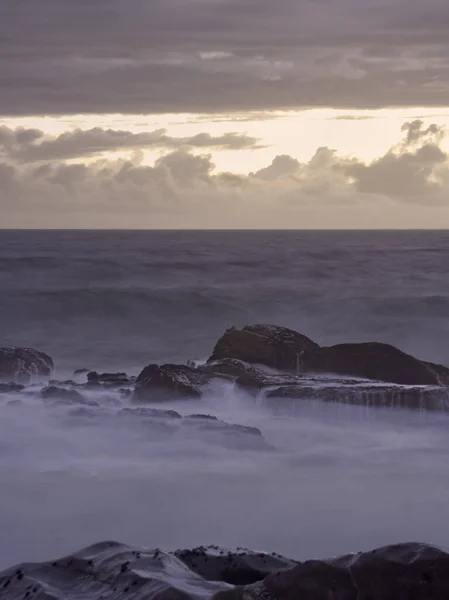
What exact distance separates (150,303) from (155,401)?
20.7 metres

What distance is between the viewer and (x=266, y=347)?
16.1m

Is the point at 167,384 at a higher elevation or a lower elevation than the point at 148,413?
higher

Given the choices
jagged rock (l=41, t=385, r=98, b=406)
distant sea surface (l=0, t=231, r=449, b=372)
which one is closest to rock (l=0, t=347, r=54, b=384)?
jagged rock (l=41, t=385, r=98, b=406)

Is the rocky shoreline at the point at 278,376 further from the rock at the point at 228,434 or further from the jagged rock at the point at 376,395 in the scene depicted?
the rock at the point at 228,434

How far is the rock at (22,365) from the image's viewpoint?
16625mm

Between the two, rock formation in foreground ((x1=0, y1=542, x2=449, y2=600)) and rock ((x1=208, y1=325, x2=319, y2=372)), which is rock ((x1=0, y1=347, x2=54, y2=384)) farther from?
rock formation in foreground ((x1=0, y1=542, x2=449, y2=600))

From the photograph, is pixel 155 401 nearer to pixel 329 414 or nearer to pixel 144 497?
pixel 329 414

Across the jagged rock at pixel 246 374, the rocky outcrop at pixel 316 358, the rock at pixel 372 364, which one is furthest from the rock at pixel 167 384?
the rock at pixel 372 364

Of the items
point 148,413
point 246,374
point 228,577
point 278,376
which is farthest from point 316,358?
point 228,577

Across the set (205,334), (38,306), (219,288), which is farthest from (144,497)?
(219,288)

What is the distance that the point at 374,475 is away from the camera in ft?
37.1

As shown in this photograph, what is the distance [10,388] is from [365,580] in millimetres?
10469

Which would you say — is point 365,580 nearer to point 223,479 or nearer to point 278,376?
point 223,479

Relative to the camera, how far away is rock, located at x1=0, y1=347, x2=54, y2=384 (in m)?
16.6
